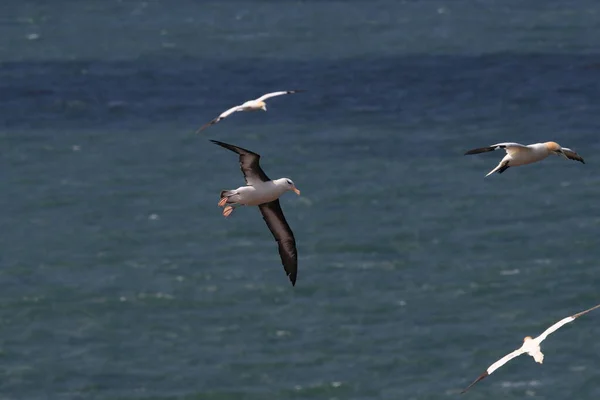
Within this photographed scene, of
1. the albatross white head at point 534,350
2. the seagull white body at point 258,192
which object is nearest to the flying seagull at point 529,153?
the albatross white head at point 534,350

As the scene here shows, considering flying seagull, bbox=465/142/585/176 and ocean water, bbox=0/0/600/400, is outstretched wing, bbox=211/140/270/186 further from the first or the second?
ocean water, bbox=0/0/600/400

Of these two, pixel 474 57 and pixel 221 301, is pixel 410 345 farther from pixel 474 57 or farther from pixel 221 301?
pixel 474 57

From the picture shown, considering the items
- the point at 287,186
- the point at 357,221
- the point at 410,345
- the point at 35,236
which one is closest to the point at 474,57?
the point at 357,221

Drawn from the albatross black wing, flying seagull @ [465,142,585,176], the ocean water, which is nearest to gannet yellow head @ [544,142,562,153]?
flying seagull @ [465,142,585,176]

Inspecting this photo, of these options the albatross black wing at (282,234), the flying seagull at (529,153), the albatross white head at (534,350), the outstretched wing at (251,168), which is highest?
the outstretched wing at (251,168)

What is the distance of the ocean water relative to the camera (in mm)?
79812

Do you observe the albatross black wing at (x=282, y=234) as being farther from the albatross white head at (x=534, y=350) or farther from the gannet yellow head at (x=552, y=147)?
the gannet yellow head at (x=552, y=147)

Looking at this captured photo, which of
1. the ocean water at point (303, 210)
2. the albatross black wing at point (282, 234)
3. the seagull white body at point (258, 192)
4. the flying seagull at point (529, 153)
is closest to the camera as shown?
the seagull white body at point (258, 192)

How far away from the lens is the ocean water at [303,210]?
262ft

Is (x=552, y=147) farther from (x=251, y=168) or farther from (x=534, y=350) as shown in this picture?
(x=251, y=168)

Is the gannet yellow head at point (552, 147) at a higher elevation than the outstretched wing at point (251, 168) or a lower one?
lower

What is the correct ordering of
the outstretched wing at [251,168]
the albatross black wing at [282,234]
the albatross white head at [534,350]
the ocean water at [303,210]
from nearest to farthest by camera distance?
1. the albatross white head at [534,350]
2. the outstretched wing at [251,168]
3. the albatross black wing at [282,234]
4. the ocean water at [303,210]

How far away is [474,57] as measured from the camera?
5719 inches

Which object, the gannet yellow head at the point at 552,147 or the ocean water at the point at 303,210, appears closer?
the gannet yellow head at the point at 552,147
